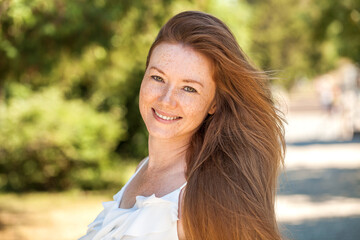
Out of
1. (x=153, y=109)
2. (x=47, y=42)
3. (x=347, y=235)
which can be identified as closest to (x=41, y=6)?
(x=47, y=42)

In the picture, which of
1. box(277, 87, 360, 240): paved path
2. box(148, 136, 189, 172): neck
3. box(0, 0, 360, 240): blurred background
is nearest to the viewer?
box(148, 136, 189, 172): neck

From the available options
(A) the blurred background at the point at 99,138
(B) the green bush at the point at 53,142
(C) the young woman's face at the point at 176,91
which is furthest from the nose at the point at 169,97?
(B) the green bush at the point at 53,142

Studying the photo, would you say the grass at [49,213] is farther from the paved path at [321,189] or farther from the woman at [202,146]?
the woman at [202,146]

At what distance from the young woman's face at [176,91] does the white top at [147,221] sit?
27 cm

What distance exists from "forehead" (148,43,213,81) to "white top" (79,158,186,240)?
42cm

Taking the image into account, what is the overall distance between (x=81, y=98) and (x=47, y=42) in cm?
569

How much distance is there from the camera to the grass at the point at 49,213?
770cm

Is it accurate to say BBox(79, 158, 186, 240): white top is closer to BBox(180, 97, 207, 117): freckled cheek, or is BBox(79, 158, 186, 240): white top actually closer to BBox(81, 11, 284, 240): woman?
BBox(81, 11, 284, 240): woman

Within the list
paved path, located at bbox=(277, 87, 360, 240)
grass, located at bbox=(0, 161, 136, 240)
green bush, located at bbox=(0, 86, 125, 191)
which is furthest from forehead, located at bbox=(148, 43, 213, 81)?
green bush, located at bbox=(0, 86, 125, 191)

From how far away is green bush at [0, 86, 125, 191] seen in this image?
9750mm

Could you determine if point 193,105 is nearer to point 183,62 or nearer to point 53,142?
Answer: point 183,62

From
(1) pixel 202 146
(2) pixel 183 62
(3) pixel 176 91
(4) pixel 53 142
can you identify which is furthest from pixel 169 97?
(4) pixel 53 142

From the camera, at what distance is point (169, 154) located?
Result: 2184mm

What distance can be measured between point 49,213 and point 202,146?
23.3ft
